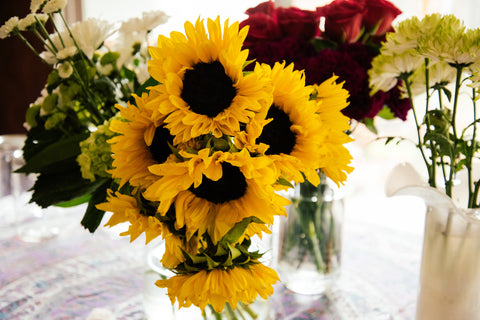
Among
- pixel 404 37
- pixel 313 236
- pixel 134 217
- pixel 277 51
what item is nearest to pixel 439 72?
pixel 404 37

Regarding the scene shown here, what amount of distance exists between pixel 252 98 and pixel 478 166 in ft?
1.27

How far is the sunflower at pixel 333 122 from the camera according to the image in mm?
461

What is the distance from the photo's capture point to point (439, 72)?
0.60m

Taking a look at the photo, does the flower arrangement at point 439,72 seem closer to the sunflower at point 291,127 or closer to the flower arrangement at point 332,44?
the flower arrangement at point 332,44

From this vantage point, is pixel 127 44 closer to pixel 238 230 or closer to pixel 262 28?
pixel 262 28

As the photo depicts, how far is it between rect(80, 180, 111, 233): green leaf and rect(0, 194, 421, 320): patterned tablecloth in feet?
0.67

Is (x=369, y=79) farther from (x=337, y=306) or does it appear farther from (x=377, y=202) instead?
(x=377, y=202)

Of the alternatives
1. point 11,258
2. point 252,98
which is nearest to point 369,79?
point 252,98

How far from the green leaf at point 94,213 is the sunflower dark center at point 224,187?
195mm

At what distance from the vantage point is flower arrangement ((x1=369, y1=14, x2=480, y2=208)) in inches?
19.1

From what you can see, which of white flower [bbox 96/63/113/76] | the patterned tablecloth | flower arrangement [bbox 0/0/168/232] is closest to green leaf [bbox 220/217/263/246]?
flower arrangement [bbox 0/0/168/232]

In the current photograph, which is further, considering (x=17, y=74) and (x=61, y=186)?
(x=17, y=74)

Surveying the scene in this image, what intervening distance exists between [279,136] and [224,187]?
0.07 meters

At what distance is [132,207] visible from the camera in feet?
1.44
